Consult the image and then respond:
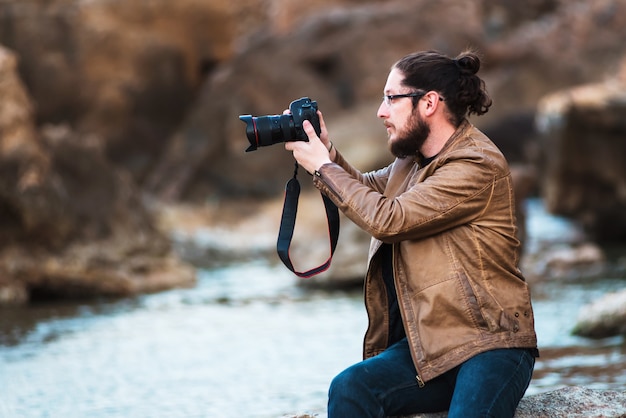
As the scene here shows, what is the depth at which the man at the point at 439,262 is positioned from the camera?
308 centimetres

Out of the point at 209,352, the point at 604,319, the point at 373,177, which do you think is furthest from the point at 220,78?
the point at 373,177

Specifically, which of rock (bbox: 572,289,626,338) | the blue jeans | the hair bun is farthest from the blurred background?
the hair bun

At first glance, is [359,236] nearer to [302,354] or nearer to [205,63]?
[302,354]

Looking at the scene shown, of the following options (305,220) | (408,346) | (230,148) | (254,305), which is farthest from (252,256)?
(408,346)

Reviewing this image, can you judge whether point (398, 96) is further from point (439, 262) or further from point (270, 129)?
point (439, 262)

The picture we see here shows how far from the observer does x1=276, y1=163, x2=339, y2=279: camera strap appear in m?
3.37

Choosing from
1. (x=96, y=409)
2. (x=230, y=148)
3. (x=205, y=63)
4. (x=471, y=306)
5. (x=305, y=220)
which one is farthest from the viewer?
(x=205, y=63)

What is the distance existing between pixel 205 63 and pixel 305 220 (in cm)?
564

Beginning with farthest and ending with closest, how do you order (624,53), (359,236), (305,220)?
1. (624,53)
2. (305,220)
3. (359,236)

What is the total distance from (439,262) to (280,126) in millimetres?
680

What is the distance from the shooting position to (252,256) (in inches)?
507

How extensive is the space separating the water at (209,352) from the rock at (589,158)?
2.92m

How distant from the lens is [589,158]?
40.9 ft

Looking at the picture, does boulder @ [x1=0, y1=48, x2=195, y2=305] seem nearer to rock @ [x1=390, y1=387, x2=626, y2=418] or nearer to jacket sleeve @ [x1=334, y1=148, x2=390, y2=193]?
jacket sleeve @ [x1=334, y1=148, x2=390, y2=193]
